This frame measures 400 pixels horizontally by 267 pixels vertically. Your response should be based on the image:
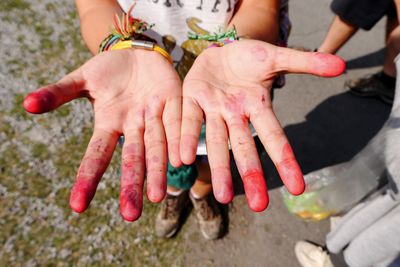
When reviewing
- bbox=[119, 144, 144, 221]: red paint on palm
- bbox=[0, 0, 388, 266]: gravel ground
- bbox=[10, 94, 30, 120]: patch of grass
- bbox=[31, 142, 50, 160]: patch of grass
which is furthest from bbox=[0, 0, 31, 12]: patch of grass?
bbox=[119, 144, 144, 221]: red paint on palm

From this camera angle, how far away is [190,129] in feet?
3.51

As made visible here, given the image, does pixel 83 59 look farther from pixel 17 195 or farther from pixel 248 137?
pixel 248 137

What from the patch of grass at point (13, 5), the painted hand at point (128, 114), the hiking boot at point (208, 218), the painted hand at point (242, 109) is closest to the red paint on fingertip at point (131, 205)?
the painted hand at point (128, 114)

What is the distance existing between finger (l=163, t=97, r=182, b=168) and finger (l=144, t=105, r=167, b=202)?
2 centimetres

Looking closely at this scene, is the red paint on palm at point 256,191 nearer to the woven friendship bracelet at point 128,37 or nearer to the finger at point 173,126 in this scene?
the finger at point 173,126

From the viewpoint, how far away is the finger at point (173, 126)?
1.05 m

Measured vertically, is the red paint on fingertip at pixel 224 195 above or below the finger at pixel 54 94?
below

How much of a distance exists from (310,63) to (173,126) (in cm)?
51

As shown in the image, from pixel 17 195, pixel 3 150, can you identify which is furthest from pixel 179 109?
pixel 3 150

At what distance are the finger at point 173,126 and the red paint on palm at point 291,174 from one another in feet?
1.13

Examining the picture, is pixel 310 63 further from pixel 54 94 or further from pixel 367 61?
pixel 367 61

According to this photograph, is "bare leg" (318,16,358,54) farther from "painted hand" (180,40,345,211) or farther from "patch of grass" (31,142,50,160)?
"patch of grass" (31,142,50,160)

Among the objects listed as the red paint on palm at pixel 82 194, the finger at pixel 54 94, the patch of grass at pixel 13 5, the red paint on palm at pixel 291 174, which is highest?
the finger at pixel 54 94

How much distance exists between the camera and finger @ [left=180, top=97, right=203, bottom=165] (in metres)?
1.03
